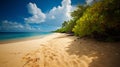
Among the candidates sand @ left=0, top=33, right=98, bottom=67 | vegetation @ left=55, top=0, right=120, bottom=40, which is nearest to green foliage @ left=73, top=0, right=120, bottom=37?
vegetation @ left=55, top=0, right=120, bottom=40

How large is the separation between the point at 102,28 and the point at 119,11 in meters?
1.91

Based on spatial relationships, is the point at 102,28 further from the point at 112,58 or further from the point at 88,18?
the point at 112,58

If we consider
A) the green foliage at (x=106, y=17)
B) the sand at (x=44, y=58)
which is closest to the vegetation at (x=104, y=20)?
the green foliage at (x=106, y=17)

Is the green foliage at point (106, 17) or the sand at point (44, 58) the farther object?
the green foliage at point (106, 17)

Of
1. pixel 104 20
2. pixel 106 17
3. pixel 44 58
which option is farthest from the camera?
pixel 104 20

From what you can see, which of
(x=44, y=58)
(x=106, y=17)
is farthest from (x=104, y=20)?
(x=44, y=58)

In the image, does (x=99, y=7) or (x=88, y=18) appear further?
(x=88, y=18)

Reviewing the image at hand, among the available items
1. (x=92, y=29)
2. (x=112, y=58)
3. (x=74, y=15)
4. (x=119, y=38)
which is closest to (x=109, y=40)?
(x=119, y=38)

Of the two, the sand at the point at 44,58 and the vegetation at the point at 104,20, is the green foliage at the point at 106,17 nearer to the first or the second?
the vegetation at the point at 104,20

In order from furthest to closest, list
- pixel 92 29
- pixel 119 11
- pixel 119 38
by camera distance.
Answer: pixel 92 29 < pixel 119 38 < pixel 119 11

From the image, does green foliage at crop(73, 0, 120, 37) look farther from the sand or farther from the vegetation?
the sand

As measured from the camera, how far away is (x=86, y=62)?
3.58m

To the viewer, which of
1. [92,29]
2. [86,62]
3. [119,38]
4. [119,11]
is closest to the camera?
[86,62]

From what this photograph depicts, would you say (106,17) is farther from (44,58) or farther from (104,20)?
(44,58)
